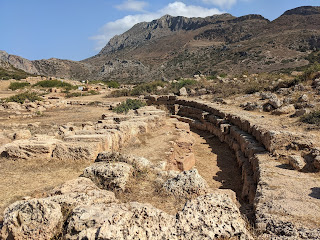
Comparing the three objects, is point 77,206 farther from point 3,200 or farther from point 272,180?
point 272,180

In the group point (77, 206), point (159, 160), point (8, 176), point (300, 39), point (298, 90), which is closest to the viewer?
point (77, 206)

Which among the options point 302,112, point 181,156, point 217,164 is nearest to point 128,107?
point 217,164

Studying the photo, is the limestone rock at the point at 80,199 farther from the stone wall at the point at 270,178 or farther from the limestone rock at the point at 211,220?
the stone wall at the point at 270,178

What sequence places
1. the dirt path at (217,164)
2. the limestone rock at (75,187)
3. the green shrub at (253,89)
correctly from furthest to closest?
the green shrub at (253,89) < the dirt path at (217,164) < the limestone rock at (75,187)

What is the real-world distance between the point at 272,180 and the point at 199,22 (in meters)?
101

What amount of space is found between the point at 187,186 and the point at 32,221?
6.18 ft

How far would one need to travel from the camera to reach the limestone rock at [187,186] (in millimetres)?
3426

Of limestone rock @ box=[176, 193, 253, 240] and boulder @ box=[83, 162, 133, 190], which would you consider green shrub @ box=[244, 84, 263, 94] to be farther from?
limestone rock @ box=[176, 193, 253, 240]

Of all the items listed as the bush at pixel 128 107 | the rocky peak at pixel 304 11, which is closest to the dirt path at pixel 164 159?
the bush at pixel 128 107

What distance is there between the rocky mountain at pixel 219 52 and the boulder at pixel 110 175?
42.1 metres

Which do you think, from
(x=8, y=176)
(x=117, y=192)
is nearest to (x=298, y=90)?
(x=117, y=192)

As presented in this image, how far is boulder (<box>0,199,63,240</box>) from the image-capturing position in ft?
7.71

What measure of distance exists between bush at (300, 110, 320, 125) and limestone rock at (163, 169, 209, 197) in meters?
5.53

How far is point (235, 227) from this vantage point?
7.43 ft
